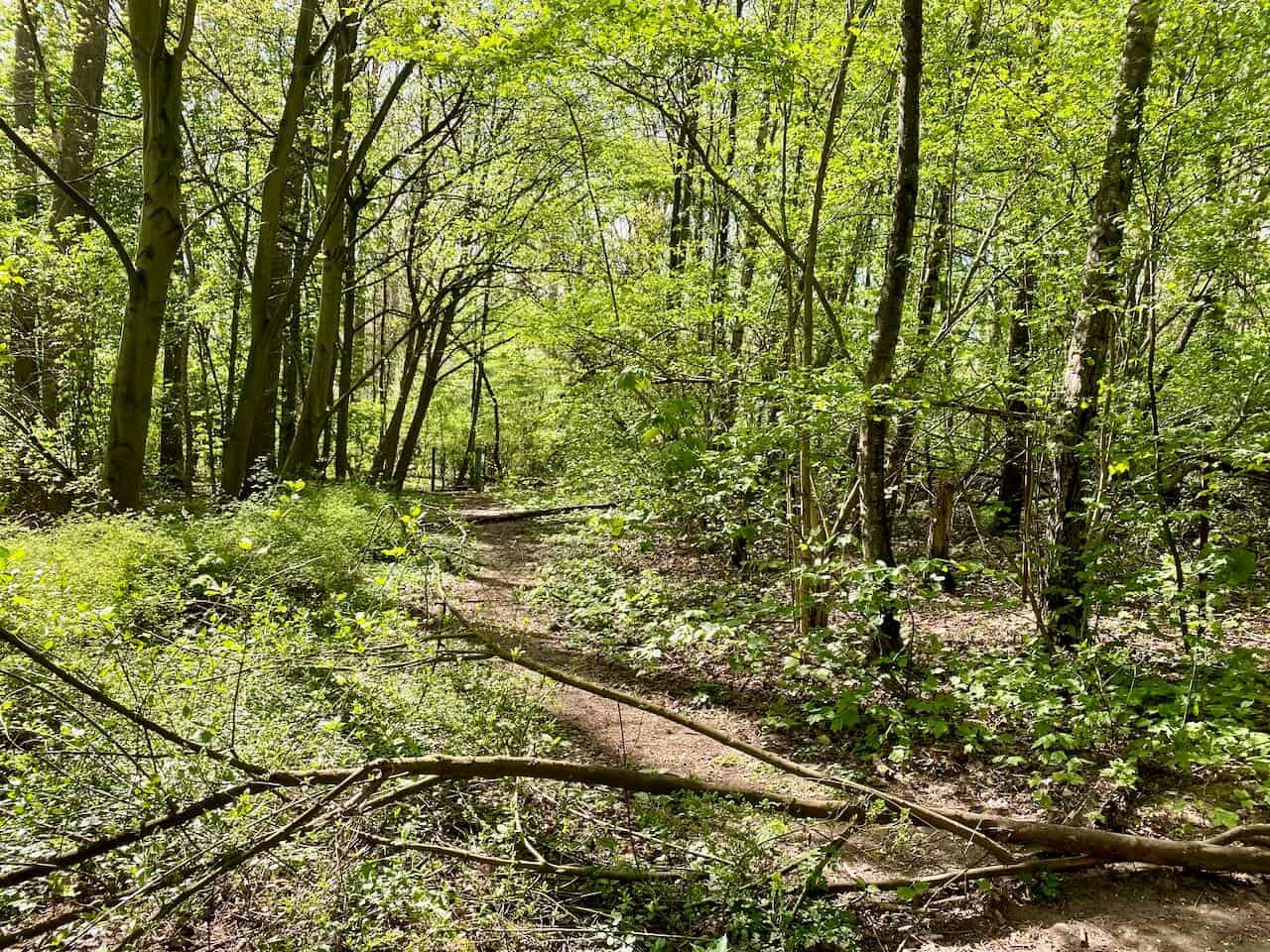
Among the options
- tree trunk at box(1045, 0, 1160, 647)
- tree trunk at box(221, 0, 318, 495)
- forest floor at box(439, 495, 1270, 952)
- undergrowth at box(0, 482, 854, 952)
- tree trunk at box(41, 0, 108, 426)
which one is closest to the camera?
undergrowth at box(0, 482, 854, 952)

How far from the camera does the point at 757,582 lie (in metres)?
8.56

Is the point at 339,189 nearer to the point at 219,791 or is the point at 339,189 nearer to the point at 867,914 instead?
the point at 219,791

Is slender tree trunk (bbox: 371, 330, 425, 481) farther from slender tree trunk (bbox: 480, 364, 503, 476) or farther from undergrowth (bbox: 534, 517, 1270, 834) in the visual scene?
undergrowth (bbox: 534, 517, 1270, 834)

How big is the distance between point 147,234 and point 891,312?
847 cm

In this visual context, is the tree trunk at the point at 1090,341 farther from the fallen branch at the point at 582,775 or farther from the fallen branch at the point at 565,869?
the fallen branch at the point at 565,869

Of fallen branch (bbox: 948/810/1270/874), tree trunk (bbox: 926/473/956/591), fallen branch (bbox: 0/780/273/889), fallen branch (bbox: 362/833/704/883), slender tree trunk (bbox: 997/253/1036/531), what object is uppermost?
slender tree trunk (bbox: 997/253/1036/531)

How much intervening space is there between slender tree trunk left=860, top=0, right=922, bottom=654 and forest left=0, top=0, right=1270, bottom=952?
4 cm

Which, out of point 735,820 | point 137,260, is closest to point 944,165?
point 735,820

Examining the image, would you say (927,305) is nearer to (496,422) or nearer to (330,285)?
(330,285)

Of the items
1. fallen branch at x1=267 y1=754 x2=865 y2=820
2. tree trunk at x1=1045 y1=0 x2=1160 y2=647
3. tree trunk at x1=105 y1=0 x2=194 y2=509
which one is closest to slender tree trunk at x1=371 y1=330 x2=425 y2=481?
tree trunk at x1=105 y1=0 x2=194 y2=509

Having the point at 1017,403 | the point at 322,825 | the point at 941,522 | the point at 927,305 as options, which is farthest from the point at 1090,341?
the point at 322,825

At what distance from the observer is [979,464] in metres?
5.65

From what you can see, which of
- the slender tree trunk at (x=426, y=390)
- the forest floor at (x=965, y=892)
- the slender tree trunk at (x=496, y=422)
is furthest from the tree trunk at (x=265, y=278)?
the slender tree trunk at (x=496, y=422)

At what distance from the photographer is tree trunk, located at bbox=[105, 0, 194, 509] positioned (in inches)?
307
